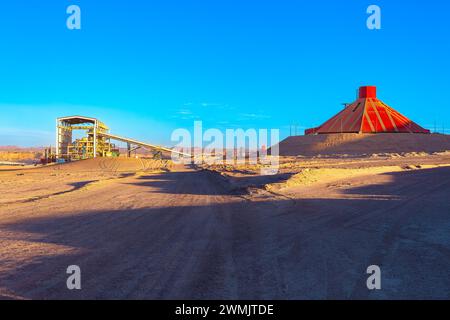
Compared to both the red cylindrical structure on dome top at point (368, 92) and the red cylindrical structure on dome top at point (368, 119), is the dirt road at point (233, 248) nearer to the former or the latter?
the red cylindrical structure on dome top at point (368, 119)

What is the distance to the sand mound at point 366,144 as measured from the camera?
49656 mm

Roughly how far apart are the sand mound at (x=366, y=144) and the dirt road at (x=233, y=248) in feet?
129

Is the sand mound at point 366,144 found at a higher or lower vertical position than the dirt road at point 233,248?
higher

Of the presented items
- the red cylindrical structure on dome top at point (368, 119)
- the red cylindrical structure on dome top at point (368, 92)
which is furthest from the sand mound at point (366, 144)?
the red cylindrical structure on dome top at point (368, 92)

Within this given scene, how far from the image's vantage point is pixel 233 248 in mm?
6609

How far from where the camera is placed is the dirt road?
4570mm

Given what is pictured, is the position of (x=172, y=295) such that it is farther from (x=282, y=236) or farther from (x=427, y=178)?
(x=427, y=178)

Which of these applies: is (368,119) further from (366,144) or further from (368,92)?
(366,144)

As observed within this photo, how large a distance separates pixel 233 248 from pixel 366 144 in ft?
163

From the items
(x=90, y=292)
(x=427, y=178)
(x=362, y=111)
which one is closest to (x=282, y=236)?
(x=90, y=292)

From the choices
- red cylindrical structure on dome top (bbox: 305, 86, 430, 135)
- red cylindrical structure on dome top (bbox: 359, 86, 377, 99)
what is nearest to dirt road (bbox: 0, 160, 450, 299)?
red cylindrical structure on dome top (bbox: 305, 86, 430, 135)

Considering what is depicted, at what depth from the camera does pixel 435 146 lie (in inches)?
2012

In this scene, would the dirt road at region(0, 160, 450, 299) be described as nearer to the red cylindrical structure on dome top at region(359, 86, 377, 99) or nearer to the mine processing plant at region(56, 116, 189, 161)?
the mine processing plant at region(56, 116, 189, 161)

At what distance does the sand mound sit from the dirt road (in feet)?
129
